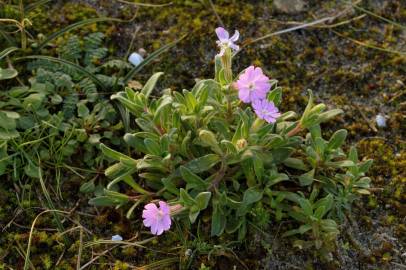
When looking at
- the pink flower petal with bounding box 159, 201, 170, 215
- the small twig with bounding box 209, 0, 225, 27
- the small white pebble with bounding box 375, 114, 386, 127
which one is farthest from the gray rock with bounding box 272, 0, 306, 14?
the pink flower petal with bounding box 159, 201, 170, 215

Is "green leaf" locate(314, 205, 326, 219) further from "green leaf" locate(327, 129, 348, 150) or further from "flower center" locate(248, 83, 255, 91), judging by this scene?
"flower center" locate(248, 83, 255, 91)

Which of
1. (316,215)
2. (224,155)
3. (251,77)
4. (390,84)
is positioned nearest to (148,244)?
(224,155)

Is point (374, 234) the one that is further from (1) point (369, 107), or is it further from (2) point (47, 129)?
(2) point (47, 129)

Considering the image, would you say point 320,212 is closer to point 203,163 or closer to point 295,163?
point 295,163

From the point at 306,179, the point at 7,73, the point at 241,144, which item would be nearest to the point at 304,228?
the point at 306,179

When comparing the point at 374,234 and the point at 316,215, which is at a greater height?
the point at 316,215

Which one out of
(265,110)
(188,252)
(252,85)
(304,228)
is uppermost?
(252,85)

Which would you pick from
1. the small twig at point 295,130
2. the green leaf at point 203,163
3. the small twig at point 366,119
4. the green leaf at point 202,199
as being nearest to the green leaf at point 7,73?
the green leaf at point 203,163
